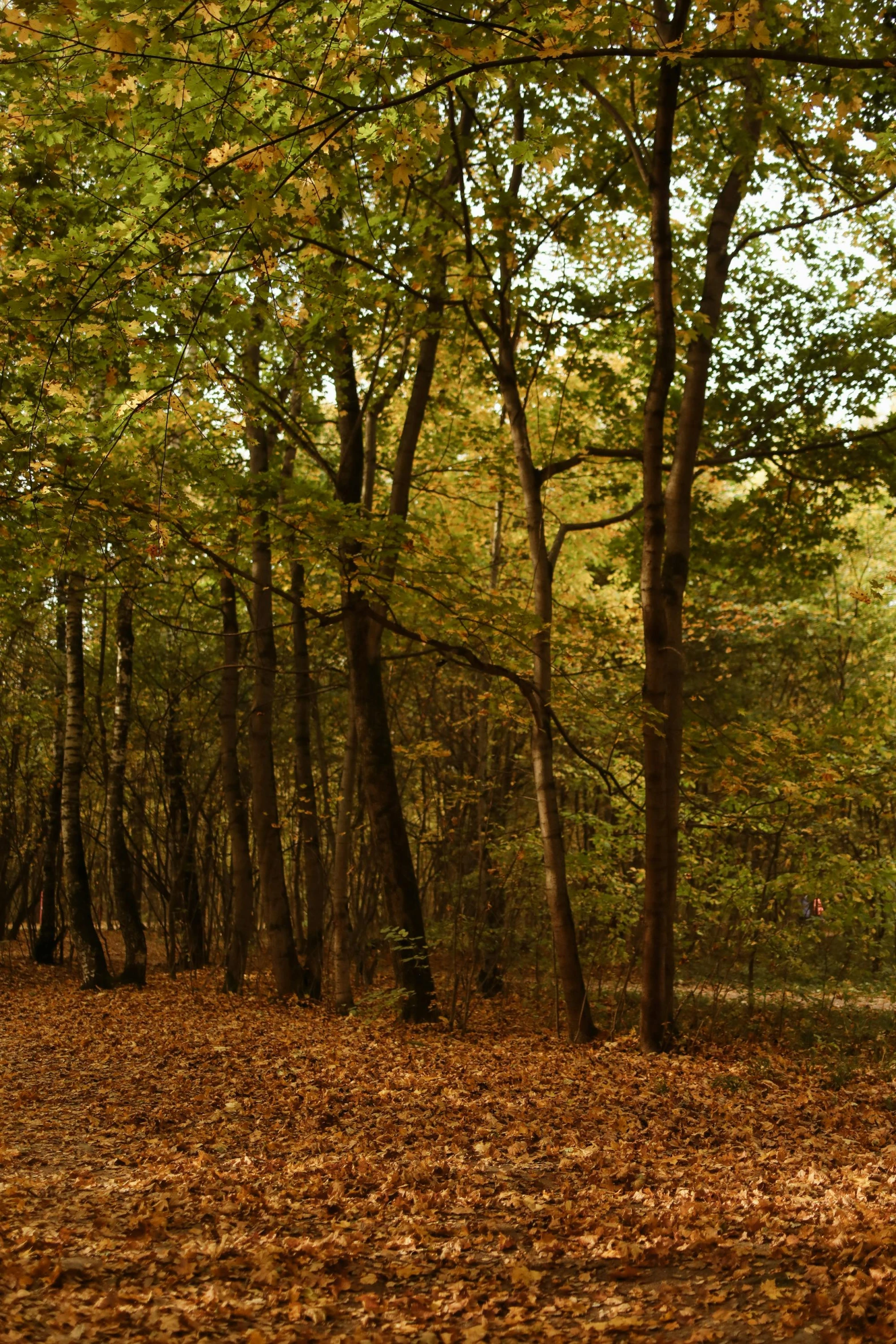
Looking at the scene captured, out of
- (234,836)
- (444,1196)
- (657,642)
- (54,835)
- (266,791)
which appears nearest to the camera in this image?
(444,1196)

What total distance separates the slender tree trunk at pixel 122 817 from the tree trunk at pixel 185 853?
1.45m

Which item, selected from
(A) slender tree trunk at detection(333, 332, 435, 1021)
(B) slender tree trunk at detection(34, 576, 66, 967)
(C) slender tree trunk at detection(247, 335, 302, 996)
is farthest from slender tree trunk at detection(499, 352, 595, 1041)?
(B) slender tree trunk at detection(34, 576, 66, 967)

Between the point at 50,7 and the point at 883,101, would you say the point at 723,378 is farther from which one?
the point at 50,7

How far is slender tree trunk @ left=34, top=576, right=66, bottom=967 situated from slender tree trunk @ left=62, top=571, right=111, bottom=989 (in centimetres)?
247

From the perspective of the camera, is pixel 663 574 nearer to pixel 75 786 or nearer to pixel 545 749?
pixel 545 749

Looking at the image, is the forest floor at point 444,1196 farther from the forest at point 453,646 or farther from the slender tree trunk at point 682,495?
the slender tree trunk at point 682,495

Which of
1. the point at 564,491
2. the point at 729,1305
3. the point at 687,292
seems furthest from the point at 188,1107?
the point at 564,491

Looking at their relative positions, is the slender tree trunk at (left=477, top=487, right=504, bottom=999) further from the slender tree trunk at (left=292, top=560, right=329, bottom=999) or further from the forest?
the slender tree trunk at (left=292, top=560, right=329, bottom=999)

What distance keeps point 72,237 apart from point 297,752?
23.9 ft

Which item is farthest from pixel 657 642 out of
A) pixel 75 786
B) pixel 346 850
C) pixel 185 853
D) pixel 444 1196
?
pixel 185 853

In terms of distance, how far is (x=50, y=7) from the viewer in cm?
449

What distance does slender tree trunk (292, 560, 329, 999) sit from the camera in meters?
12.6

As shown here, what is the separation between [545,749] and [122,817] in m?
7.08

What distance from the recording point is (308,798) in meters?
12.5
